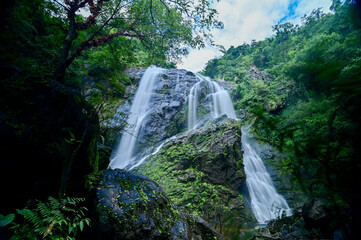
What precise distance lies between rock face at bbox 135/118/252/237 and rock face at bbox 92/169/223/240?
4.37 meters

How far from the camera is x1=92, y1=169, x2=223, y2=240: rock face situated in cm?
244

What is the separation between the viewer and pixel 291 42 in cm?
2995

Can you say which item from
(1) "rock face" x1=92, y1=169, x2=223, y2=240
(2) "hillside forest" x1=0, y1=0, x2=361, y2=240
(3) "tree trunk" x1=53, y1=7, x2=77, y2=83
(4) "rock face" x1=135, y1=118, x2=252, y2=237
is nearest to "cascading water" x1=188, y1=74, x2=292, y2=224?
(4) "rock face" x1=135, y1=118, x2=252, y2=237

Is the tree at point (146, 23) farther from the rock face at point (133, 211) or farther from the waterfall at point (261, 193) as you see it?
the waterfall at point (261, 193)

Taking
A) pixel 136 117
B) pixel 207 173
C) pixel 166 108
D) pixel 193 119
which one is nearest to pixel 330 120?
pixel 207 173

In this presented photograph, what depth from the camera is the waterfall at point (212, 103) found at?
16.1 m

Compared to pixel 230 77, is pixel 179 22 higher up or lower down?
lower down

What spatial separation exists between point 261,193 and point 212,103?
10752mm

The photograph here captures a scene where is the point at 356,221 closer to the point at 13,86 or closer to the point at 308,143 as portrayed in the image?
the point at 308,143

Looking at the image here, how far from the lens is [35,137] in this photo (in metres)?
1.98

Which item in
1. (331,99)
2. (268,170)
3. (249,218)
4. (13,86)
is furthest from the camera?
(268,170)

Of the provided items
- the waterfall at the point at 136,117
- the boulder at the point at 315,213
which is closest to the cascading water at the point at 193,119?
the waterfall at the point at 136,117

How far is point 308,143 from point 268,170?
12.6m

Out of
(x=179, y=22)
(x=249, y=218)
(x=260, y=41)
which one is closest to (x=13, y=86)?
(x=179, y=22)
